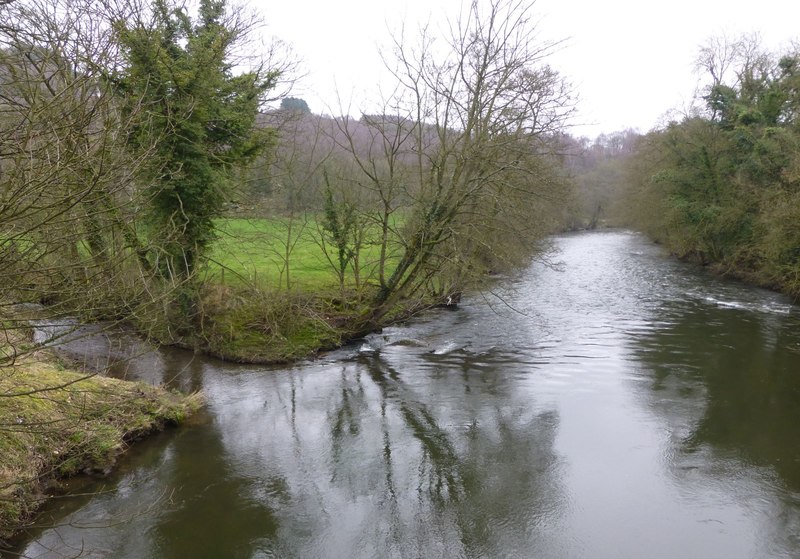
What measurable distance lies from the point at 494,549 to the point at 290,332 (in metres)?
11.1

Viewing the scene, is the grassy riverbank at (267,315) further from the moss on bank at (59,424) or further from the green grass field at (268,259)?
the moss on bank at (59,424)

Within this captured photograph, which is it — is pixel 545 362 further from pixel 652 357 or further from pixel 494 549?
pixel 494 549

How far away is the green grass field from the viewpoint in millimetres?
18969

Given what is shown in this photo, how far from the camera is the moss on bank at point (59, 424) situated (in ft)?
26.6

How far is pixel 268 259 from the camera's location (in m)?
26.5

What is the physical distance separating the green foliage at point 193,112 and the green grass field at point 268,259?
55.5 inches

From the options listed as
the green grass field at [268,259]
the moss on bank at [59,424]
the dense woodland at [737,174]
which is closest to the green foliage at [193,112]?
the green grass field at [268,259]

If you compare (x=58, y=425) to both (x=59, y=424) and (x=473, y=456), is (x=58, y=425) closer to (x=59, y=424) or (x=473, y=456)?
(x=59, y=424)

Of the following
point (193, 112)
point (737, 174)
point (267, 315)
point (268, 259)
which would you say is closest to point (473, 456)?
point (267, 315)

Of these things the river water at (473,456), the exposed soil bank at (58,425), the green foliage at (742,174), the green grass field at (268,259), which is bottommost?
the river water at (473,456)

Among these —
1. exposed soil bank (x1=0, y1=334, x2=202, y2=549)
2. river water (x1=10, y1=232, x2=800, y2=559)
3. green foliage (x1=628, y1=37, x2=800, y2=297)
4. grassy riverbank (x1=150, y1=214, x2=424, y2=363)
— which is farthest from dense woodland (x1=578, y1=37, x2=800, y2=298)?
exposed soil bank (x1=0, y1=334, x2=202, y2=549)

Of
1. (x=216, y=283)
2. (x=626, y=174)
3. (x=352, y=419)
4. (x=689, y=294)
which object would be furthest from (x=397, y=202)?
(x=626, y=174)

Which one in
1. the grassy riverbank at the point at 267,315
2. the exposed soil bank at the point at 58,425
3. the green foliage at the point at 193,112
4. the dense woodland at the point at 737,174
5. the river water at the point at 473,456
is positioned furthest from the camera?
the dense woodland at the point at 737,174

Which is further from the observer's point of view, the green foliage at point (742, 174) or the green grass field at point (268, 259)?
the green foliage at point (742, 174)
